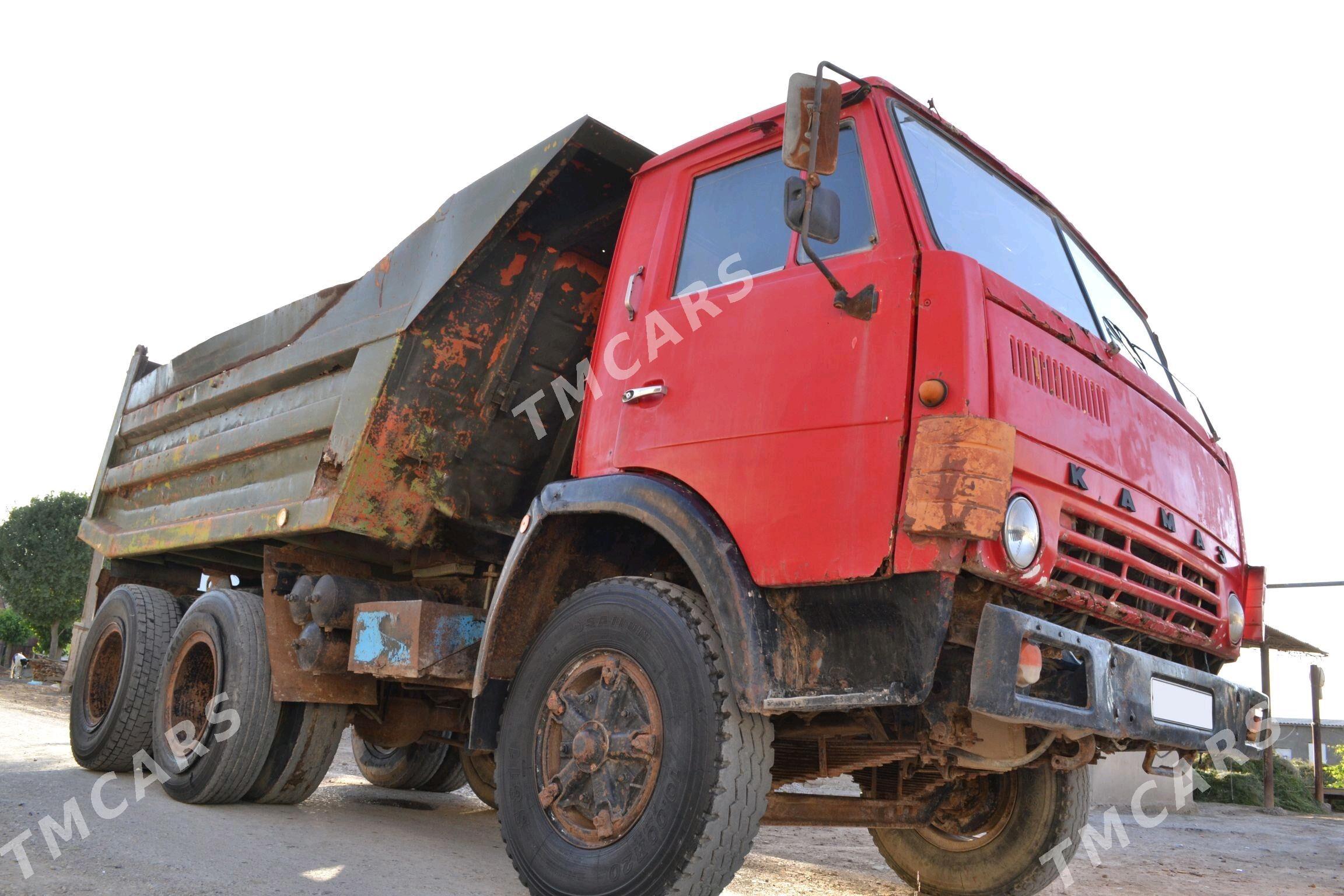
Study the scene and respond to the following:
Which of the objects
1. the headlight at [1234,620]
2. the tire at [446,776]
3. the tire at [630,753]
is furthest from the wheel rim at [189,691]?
the headlight at [1234,620]

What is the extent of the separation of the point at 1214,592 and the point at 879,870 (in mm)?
2415

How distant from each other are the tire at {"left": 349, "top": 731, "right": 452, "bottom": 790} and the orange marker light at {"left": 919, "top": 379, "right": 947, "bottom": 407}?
16.6 feet

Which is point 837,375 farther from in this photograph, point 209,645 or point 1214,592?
point 209,645

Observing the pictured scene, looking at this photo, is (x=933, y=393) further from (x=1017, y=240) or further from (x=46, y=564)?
(x=46, y=564)

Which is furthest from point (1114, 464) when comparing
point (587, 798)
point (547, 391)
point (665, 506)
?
point (547, 391)

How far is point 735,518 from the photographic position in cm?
297

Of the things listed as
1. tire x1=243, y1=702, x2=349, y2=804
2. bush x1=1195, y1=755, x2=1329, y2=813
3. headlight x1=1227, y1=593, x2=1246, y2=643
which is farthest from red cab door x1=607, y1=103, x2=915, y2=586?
bush x1=1195, y1=755, x2=1329, y2=813

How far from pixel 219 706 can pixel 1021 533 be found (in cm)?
395

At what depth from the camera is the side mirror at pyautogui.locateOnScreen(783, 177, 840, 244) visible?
112 inches

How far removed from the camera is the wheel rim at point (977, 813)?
408 cm

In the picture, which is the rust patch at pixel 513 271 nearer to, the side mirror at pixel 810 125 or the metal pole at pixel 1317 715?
the side mirror at pixel 810 125

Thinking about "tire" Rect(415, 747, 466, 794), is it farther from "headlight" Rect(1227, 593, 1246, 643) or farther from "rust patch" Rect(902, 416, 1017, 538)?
"rust patch" Rect(902, 416, 1017, 538)

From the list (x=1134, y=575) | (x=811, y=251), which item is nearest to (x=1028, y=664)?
(x=1134, y=575)

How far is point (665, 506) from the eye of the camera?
3.09m
